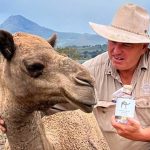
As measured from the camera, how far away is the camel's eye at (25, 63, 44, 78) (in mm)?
4844

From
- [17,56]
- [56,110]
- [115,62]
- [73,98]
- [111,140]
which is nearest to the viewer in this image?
[73,98]

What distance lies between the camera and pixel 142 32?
6.38 m

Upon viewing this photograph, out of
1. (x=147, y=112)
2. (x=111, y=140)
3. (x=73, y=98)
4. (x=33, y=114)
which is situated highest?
(x=73, y=98)

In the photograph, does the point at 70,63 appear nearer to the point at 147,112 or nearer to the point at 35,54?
the point at 35,54

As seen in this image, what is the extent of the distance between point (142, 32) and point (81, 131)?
4.23 ft

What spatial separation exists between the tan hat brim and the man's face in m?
0.07

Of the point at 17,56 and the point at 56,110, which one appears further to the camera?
the point at 56,110

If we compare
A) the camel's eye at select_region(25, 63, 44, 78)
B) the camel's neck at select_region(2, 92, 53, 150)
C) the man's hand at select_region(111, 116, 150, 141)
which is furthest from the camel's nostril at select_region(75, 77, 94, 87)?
the man's hand at select_region(111, 116, 150, 141)

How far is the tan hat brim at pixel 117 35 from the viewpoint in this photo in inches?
239

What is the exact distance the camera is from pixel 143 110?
635 cm

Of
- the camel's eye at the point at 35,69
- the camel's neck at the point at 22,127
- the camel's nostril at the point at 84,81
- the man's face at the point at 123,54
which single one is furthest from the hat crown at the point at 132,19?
the camel's nostril at the point at 84,81

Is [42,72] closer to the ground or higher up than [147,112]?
higher up

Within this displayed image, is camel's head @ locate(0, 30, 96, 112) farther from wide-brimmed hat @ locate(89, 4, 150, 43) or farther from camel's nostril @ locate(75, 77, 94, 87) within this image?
wide-brimmed hat @ locate(89, 4, 150, 43)

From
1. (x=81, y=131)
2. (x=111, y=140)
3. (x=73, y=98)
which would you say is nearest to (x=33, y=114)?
(x=73, y=98)
